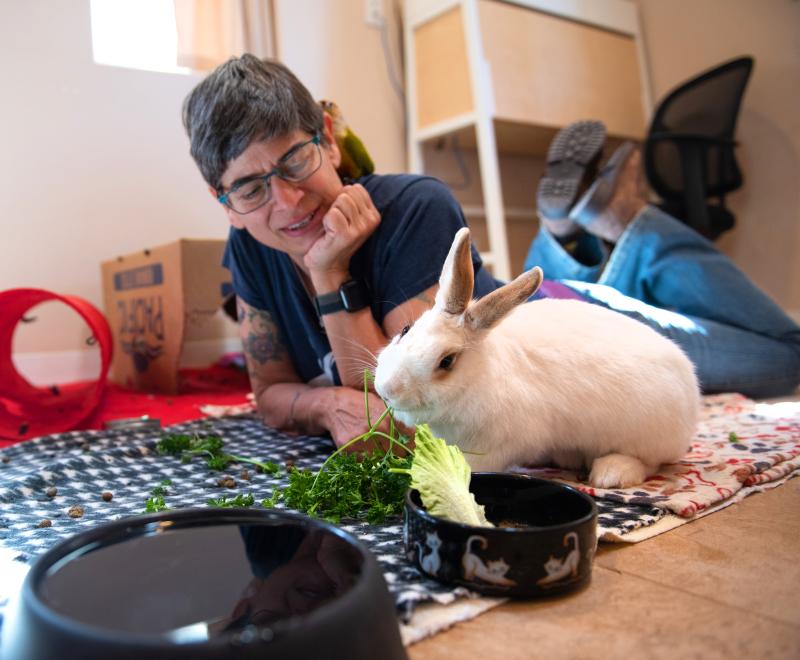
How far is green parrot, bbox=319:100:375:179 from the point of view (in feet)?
5.16

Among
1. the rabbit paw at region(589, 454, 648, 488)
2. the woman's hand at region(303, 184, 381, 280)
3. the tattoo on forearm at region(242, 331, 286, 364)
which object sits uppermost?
the woman's hand at region(303, 184, 381, 280)

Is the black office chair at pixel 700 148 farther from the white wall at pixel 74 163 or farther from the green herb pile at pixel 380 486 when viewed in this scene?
the green herb pile at pixel 380 486

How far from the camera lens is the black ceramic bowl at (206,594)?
0.47m

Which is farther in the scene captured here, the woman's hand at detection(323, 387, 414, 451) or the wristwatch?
the wristwatch

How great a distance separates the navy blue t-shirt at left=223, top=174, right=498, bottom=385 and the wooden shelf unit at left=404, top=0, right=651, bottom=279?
1.45m

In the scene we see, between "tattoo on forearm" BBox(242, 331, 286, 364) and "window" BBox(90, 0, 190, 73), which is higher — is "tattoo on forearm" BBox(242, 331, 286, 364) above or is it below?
below

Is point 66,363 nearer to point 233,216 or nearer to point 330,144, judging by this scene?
point 233,216

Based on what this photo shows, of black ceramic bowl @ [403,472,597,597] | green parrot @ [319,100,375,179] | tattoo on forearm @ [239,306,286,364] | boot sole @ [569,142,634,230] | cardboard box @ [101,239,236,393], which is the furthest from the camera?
cardboard box @ [101,239,236,393]

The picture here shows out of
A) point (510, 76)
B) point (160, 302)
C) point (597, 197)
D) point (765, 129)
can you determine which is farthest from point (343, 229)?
point (765, 129)

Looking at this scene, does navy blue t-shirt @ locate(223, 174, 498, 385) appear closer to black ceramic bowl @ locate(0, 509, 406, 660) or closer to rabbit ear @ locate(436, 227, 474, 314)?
rabbit ear @ locate(436, 227, 474, 314)

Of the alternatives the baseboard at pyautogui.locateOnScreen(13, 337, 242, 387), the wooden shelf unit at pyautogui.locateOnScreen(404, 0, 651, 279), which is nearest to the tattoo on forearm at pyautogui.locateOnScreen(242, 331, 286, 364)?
the baseboard at pyautogui.locateOnScreen(13, 337, 242, 387)

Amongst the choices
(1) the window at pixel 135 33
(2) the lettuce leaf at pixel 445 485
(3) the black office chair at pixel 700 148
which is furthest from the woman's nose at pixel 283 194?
(3) the black office chair at pixel 700 148

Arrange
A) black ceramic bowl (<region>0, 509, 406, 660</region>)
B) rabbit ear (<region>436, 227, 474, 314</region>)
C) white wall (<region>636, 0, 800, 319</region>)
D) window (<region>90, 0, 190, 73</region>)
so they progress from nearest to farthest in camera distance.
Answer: black ceramic bowl (<region>0, 509, 406, 660</region>), rabbit ear (<region>436, 227, 474, 314</region>), window (<region>90, 0, 190, 73</region>), white wall (<region>636, 0, 800, 319</region>)

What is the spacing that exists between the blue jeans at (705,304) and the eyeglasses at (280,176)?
0.86 metres
